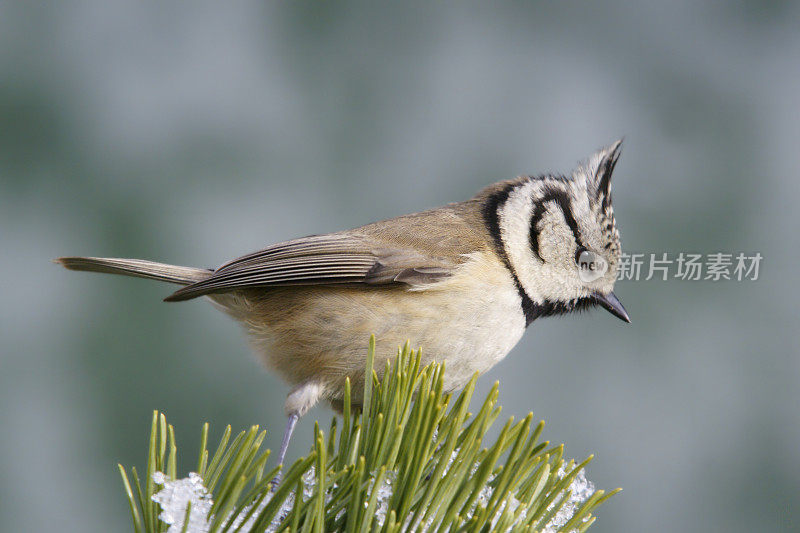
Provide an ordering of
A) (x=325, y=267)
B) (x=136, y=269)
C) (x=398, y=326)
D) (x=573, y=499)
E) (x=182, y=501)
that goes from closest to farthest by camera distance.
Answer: (x=182, y=501) → (x=573, y=499) → (x=398, y=326) → (x=325, y=267) → (x=136, y=269)

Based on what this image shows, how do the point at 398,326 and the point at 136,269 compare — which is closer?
the point at 398,326

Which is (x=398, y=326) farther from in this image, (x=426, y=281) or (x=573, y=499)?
(x=573, y=499)

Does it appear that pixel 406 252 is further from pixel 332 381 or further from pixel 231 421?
pixel 231 421

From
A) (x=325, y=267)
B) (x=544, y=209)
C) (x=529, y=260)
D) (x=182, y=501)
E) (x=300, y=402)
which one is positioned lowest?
(x=182, y=501)

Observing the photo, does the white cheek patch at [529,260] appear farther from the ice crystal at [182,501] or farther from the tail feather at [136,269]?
the ice crystal at [182,501]

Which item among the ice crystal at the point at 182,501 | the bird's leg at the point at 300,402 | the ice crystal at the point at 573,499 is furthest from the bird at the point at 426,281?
the ice crystal at the point at 182,501

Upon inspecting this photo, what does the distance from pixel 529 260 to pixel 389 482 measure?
0.78 meters

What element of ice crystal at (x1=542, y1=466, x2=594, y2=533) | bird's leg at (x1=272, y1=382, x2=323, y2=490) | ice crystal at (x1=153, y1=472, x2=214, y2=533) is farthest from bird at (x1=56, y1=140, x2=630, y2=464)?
ice crystal at (x1=153, y1=472, x2=214, y2=533)

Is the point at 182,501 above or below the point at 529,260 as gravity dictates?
below

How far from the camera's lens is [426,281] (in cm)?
132

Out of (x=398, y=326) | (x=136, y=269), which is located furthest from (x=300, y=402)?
(x=136, y=269)

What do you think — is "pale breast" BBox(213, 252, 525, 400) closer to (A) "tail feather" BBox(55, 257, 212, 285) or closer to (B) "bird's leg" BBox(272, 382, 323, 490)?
(B) "bird's leg" BBox(272, 382, 323, 490)

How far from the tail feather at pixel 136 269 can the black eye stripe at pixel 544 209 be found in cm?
71

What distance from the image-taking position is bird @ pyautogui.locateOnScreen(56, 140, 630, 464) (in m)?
1.26
